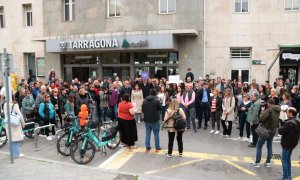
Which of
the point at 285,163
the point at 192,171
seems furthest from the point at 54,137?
the point at 285,163

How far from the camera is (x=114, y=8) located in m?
20.2

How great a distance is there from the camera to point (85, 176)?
6.96 meters

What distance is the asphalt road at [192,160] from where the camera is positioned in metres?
7.27

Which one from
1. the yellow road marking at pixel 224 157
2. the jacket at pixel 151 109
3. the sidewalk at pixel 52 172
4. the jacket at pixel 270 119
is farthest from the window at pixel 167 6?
the sidewalk at pixel 52 172

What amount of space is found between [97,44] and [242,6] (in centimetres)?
926

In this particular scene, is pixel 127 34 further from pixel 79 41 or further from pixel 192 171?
pixel 192 171

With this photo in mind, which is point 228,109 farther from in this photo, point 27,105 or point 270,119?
point 27,105

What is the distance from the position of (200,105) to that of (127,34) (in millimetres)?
8273

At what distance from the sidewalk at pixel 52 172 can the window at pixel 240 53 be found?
536 inches

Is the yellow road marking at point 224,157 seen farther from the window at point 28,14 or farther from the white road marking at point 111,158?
the window at point 28,14

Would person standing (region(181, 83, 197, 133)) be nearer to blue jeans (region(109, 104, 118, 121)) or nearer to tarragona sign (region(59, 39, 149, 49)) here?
blue jeans (region(109, 104, 118, 121))

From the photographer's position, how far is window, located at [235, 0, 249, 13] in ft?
59.3

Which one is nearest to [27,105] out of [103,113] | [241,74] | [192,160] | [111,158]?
[103,113]

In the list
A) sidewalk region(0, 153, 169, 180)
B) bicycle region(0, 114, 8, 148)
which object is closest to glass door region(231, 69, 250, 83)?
sidewalk region(0, 153, 169, 180)
